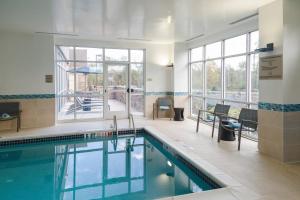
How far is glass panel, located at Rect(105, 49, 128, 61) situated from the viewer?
8102 millimetres

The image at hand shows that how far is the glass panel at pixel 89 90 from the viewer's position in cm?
786

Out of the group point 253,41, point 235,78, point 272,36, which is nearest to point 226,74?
point 235,78

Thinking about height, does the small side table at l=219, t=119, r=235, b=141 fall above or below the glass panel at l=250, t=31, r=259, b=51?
below

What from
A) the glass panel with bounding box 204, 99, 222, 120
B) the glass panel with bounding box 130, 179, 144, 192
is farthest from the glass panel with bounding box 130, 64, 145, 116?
the glass panel with bounding box 130, 179, 144, 192

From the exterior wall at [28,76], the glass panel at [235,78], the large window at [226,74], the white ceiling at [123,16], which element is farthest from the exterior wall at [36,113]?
the glass panel at [235,78]

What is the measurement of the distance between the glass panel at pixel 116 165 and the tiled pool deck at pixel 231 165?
1.03m

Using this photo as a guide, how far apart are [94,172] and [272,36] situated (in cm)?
372

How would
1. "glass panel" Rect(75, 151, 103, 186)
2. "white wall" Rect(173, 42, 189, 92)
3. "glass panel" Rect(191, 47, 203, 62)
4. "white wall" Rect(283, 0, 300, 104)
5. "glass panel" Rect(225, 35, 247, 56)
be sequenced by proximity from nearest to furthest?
"glass panel" Rect(75, 151, 103, 186)
"white wall" Rect(283, 0, 300, 104)
"glass panel" Rect(225, 35, 247, 56)
"glass panel" Rect(191, 47, 203, 62)
"white wall" Rect(173, 42, 189, 92)

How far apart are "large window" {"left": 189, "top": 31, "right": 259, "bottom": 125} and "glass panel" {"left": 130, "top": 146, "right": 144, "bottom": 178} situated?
2572 millimetres

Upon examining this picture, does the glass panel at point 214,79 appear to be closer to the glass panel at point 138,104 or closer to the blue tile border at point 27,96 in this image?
the glass panel at point 138,104

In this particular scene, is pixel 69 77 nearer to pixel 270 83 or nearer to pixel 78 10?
pixel 78 10

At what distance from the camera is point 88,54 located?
7.88m

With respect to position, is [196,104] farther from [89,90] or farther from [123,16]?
[123,16]

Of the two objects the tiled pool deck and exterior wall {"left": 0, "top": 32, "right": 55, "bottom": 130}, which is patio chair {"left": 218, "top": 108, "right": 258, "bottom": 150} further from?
exterior wall {"left": 0, "top": 32, "right": 55, "bottom": 130}
